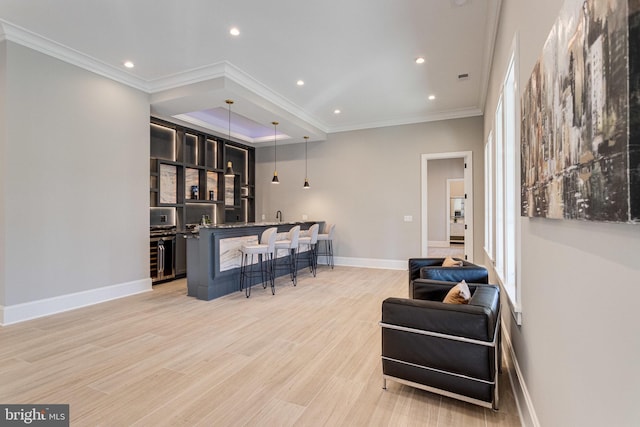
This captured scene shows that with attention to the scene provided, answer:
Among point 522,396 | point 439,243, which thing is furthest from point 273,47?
point 439,243

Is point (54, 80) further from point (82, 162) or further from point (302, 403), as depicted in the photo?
point (302, 403)

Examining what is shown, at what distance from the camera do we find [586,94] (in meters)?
0.92

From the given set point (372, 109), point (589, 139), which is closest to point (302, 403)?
point (589, 139)

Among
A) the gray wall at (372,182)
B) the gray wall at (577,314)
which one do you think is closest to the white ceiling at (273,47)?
the gray wall at (372,182)

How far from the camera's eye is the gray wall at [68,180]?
12.1ft

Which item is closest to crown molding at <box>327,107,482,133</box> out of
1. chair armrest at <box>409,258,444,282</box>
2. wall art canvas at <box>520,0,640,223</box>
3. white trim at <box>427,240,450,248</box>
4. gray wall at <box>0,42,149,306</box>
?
chair armrest at <box>409,258,444,282</box>

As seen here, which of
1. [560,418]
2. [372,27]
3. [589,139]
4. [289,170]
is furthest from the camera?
[289,170]

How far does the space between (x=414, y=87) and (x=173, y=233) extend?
5.09 m

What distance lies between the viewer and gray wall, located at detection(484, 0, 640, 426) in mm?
791

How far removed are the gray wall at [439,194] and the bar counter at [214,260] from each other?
8.20 metres

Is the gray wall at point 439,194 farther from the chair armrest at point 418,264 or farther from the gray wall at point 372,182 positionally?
the chair armrest at point 418,264

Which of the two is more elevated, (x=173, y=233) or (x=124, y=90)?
(x=124, y=90)

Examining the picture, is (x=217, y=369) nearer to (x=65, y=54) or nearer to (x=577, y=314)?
(x=577, y=314)

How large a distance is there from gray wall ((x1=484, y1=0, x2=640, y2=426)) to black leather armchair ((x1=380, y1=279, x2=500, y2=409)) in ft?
0.77
